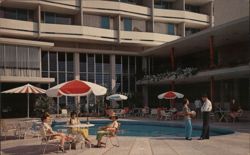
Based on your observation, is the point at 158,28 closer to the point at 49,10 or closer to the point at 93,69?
the point at 93,69

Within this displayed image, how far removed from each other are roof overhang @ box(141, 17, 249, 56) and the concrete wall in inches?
85.5

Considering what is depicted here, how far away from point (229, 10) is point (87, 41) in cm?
1275

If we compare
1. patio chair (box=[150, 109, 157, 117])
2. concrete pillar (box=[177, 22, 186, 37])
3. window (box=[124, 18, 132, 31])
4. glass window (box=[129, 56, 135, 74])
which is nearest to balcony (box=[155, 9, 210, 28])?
concrete pillar (box=[177, 22, 186, 37])

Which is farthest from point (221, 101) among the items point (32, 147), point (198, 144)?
point (32, 147)

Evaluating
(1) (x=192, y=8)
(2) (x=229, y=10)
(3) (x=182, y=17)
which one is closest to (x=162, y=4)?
(3) (x=182, y=17)

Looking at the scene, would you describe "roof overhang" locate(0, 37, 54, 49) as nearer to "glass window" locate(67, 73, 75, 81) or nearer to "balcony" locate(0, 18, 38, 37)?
"balcony" locate(0, 18, 38, 37)

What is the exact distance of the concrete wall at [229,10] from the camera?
1078 inches

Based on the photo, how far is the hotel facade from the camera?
30.8 metres

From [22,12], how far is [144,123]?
16.6m

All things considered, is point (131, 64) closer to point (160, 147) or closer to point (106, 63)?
point (106, 63)

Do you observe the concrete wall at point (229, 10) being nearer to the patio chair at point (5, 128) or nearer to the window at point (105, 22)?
the window at point (105, 22)

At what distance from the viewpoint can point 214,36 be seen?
2509 centimetres

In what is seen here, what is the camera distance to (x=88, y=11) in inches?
1407

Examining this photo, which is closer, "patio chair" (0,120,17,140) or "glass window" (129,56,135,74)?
"patio chair" (0,120,17,140)
